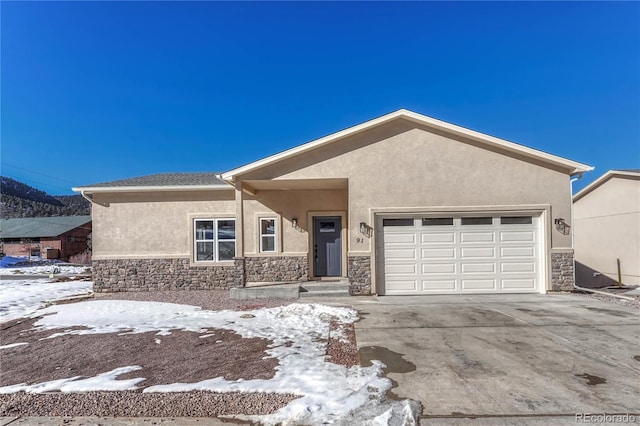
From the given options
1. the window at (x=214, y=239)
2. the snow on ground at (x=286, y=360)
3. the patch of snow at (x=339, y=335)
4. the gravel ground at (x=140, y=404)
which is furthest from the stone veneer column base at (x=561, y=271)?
the window at (x=214, y=239)

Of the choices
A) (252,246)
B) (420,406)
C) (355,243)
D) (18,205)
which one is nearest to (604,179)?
(355,243)

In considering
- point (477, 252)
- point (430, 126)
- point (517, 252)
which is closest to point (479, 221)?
point (477, 252)

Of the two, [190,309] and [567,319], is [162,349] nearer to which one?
[190,309]

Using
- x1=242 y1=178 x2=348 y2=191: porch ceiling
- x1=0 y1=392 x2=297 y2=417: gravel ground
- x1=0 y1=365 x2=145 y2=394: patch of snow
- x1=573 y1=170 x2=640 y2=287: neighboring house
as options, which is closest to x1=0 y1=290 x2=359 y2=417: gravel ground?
x1=0 y1=392 x2=297 y2=417: gravel ground

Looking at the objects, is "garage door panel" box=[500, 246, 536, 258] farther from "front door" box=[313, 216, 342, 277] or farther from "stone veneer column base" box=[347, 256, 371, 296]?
"front door" box=[313, 216, 342, 277]

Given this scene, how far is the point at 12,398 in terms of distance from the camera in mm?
4012

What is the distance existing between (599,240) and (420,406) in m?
15.9

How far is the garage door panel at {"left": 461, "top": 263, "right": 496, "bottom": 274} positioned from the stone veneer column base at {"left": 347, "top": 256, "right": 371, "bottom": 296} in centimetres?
278

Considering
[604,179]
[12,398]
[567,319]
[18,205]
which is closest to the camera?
[12,398]

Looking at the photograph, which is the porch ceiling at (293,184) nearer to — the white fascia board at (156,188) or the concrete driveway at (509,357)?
the white fascia board at (156,188)

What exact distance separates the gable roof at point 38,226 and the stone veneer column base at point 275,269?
28.8m

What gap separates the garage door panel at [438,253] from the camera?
33.9 feet

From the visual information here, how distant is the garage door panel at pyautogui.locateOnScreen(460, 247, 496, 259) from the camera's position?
405 inches

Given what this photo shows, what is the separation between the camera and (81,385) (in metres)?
4.30
